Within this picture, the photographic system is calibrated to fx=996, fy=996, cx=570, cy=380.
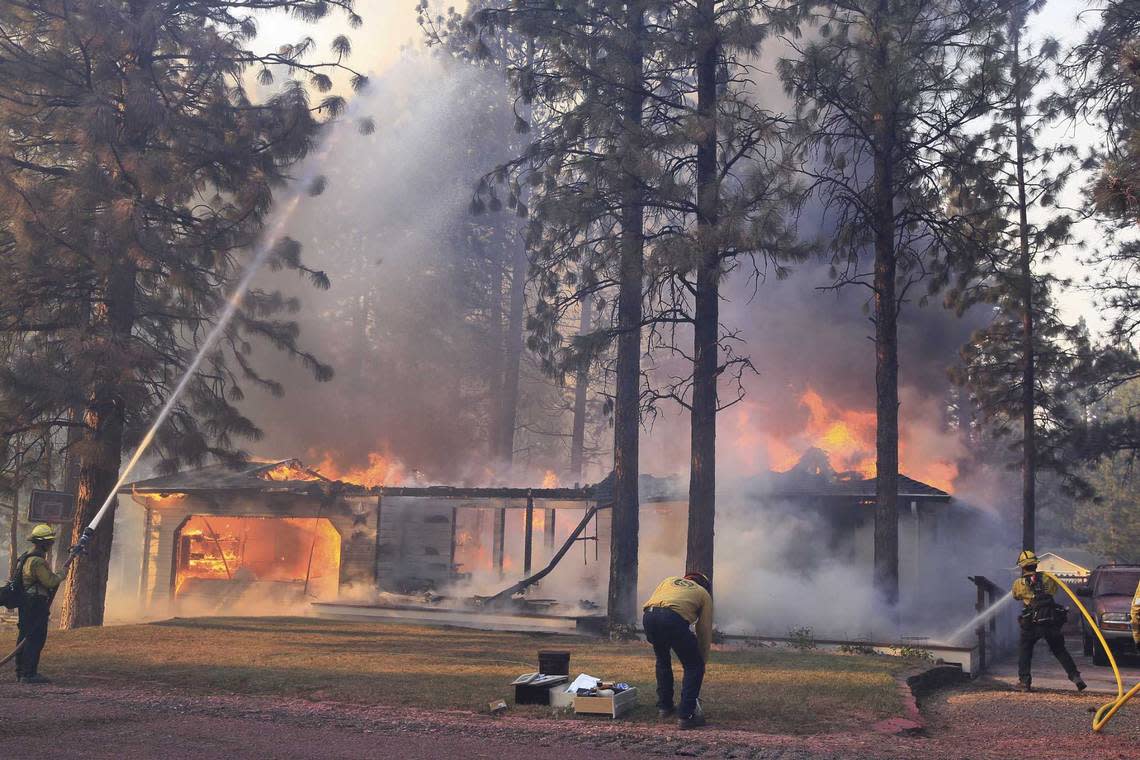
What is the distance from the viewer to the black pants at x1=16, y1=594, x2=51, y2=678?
1102 cm

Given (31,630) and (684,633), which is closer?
(684,633)

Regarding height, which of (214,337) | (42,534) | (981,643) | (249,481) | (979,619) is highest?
(214,337)

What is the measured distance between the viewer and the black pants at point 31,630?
11.0 meters

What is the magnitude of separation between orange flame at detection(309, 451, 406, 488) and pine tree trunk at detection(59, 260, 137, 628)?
12.6 meters

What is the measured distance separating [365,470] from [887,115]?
2110 centimetres

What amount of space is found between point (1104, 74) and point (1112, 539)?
38642 millimetres

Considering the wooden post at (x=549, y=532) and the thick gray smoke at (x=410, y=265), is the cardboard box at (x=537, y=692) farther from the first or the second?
the thick gray smoke at (x=410, y=265)

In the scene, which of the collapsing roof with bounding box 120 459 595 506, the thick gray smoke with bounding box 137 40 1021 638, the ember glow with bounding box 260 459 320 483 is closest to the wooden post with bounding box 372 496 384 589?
the collapsing roof with bounding box 120 459 595 506

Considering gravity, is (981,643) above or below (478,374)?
below

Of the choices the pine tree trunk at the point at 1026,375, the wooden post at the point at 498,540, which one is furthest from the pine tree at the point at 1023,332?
the wooden post at the point at 498,540

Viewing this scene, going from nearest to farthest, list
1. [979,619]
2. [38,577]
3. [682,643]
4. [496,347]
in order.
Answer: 1. [682,643]
2. [38,577]
3. [979,619]
4. [496,347]

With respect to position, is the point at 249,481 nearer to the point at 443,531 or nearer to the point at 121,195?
the point at 443,531

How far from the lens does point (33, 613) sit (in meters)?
11.0

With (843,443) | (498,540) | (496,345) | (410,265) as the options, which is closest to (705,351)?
(843,443)
